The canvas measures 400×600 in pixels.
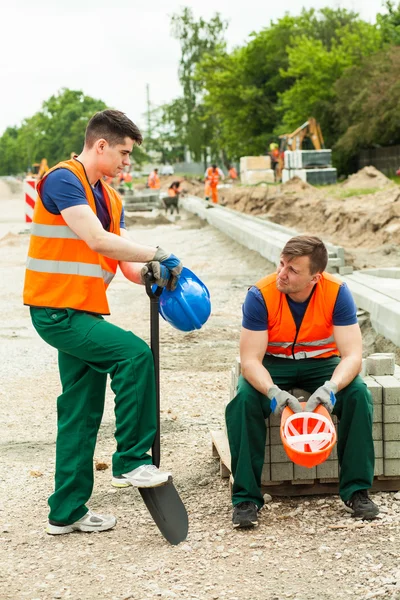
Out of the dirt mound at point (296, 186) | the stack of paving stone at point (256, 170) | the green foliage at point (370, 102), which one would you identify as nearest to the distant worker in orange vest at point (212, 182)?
the dirt mound at point (296, 186)

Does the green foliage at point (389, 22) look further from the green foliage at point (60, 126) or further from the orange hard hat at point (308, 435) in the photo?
the green foliage at point (60, 126)

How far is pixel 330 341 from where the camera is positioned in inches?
198

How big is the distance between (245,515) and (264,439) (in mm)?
387

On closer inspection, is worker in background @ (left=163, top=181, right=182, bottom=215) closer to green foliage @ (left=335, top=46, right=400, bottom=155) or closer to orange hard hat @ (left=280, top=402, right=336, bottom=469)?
green foliage @ (left=335, top=46, right=400, bottom=155)

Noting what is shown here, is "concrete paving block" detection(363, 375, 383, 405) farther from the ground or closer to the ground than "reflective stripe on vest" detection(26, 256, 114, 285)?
closer to the ground

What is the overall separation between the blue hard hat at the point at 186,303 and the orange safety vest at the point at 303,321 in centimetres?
32

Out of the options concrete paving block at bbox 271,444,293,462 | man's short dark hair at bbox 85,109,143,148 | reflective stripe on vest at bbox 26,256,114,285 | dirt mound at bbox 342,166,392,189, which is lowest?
dirt mound at bbox 342,166,392,189

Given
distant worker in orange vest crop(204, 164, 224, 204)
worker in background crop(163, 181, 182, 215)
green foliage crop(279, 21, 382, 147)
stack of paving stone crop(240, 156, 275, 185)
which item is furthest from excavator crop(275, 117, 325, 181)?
worker in background crop(163, 181, 182, 215)

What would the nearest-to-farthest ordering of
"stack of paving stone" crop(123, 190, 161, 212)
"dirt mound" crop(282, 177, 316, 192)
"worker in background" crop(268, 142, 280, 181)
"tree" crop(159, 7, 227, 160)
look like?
"dirt mound" crop(282, 177, 316, 192)
"stack of paving stone" crop(123, 190, 161, 212)
"worker in background" crop(268, 142, 280, 181)
"tree" crop(159, 7, 227, 160)

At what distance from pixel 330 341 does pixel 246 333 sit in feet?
1.51

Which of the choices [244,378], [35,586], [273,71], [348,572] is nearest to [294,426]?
[244,378]

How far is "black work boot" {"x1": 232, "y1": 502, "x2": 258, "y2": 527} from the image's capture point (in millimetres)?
4621

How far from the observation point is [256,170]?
2012 inches

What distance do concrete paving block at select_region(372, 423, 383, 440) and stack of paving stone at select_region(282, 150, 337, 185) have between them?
3532cm
